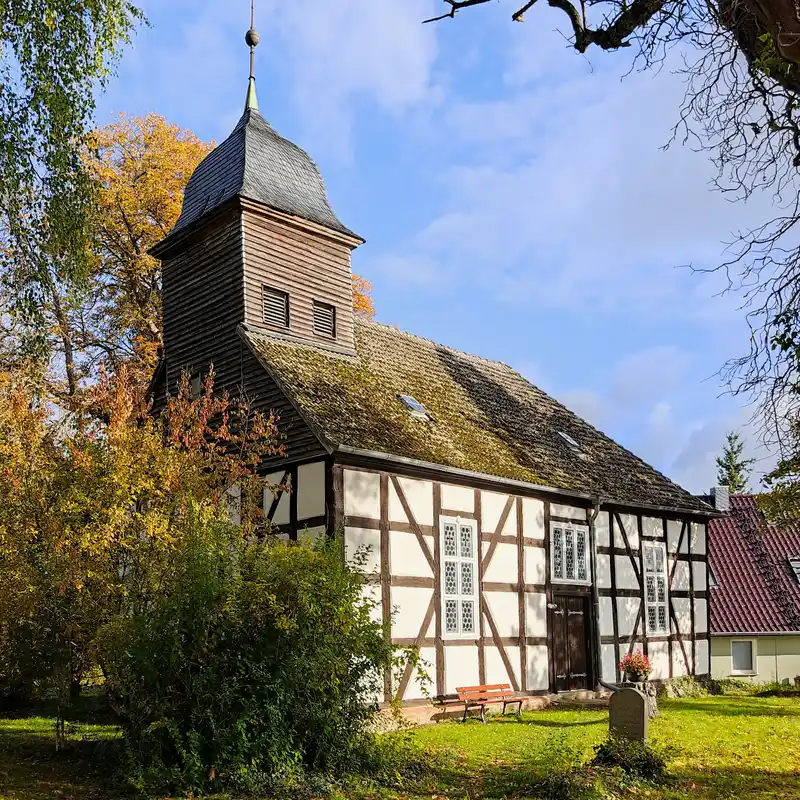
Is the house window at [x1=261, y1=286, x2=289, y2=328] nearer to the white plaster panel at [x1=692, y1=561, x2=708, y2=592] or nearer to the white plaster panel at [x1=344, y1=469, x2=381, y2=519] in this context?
the white plaster panel at [x1=344, y1=469, x2=381, y2=519]

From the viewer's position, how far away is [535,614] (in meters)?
17.8

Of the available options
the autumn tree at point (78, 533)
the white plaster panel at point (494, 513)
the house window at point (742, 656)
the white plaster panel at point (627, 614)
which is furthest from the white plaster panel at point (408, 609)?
the house window at point (742, 656)

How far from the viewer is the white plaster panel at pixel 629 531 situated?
20172 mm

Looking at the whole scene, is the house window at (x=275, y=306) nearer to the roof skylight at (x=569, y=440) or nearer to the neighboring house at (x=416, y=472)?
the neighboring house at (x=416, y=472)

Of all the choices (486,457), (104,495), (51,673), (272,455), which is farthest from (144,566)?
(486,457)

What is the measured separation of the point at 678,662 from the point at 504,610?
646 cm

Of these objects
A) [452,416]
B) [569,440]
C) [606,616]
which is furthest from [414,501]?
[569,440]

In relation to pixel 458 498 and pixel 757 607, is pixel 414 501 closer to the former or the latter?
pixel 458 498

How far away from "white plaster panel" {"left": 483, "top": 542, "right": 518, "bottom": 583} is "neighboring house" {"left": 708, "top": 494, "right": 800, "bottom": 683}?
11.7m

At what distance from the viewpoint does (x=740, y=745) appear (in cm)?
1298

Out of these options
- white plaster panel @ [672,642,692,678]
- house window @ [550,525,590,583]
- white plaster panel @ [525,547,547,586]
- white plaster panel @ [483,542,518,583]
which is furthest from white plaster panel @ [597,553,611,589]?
white plaster panel @ [672,642,692,678]

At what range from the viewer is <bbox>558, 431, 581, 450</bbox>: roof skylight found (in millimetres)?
21594

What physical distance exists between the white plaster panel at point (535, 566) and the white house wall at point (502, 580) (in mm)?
23

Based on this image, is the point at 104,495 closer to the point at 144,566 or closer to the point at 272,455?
the point at 144,566
